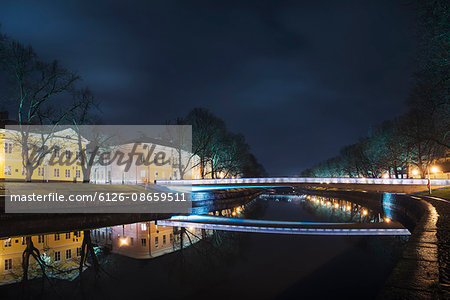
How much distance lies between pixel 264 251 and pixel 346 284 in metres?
6.07

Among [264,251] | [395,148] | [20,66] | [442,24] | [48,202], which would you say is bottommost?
[264,251]

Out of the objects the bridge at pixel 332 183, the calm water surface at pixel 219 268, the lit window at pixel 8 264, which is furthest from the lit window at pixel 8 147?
the lit window at pixel 8 264

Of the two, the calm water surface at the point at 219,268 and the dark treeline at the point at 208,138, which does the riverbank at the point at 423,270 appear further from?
the dark treeline at the point at 208,138

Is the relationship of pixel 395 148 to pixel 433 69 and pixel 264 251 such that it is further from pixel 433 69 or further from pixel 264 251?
pixel 264 251

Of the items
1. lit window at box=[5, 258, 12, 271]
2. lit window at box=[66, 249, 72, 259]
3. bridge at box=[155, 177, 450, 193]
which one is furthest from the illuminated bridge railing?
lit window at box=[5, 258, 12, 271]

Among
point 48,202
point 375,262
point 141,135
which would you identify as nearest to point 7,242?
point 48,202

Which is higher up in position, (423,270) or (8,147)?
(8,147)

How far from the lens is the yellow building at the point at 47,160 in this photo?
52.0m

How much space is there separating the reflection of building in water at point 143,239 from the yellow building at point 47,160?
30366mm

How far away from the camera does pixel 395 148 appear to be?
180ft

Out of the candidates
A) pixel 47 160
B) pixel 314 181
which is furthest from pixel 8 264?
pixel 47 160

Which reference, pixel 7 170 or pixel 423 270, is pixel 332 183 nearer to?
pixel 423 270

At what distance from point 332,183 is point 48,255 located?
1682 inches

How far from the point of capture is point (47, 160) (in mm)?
58250
